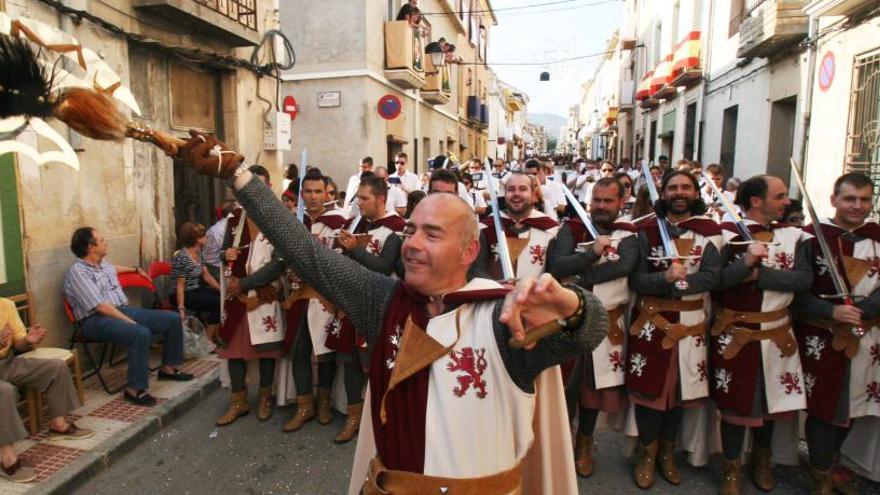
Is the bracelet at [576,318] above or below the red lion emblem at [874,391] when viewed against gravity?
above

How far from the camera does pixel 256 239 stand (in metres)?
4.63

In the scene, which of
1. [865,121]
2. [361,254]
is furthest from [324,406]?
[865,121]

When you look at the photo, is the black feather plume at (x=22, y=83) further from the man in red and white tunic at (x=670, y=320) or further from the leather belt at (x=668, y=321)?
the leather belt at (x=668, y=321)

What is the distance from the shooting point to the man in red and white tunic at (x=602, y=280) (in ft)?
12.2

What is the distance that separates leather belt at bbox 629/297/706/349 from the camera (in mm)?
3578

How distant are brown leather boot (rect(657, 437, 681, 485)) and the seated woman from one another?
15.4 ft

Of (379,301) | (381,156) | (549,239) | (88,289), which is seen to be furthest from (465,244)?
(381,156)

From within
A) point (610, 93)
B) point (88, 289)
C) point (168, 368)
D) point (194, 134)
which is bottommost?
point (168, 368)

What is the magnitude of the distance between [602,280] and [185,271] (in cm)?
472

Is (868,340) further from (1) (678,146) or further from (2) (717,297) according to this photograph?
(1) (678,146)

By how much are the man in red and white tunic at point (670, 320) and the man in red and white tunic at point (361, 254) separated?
1820 millimetres

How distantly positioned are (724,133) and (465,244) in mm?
13774

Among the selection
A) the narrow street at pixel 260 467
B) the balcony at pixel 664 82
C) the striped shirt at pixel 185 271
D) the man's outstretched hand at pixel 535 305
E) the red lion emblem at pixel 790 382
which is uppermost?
the balcony at pixel 664 82

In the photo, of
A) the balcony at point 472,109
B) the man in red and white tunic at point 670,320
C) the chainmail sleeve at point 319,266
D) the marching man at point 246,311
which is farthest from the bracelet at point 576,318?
the balcony at point 472,109
